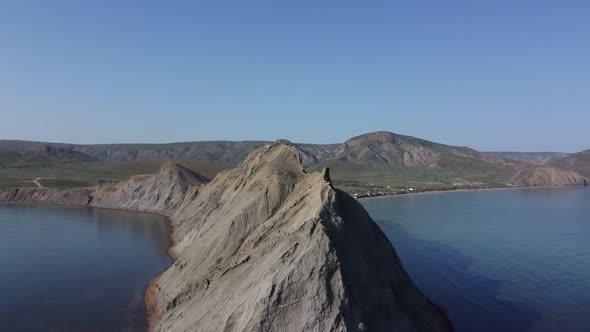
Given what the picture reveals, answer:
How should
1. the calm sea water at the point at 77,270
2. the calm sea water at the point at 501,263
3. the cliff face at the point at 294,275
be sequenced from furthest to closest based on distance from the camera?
1. the calm sea water at the point at 501,263
2. the calm sea water at the point at 77,270
3. the cliff face at the point at 294,275

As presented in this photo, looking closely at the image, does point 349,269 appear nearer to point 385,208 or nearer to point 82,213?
point 82,213

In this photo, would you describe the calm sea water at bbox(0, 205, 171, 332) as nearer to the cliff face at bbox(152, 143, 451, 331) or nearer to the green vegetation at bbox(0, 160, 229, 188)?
the cliff face at bbox(152, 143, 451, 331)

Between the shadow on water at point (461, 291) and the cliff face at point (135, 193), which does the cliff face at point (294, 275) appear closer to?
the shadow on water at point (461, 291)

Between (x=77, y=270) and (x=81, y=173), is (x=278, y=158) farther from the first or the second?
(x=81, y=173)

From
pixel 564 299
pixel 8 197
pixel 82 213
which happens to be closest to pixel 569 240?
pixel 564 299

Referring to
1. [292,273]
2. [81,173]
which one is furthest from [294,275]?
[81,173]

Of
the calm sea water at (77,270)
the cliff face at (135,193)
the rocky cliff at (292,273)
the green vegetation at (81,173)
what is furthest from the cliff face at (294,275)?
the green vegetation at (81,173)
